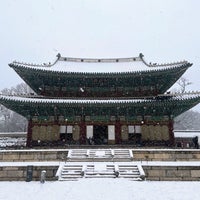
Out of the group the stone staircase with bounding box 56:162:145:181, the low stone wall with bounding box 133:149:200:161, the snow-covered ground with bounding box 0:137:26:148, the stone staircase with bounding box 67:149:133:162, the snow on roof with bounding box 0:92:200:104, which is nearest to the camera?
the stone staircase with bounding box 56:162:145:181

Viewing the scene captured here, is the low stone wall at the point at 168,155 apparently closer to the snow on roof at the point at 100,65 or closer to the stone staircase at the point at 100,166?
the stone staircase at the point at 100,166

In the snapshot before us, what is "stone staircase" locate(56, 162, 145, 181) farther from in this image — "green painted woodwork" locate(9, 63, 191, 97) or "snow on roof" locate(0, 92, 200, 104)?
"green painted woodwork" locate(9, 63, 191, 97)

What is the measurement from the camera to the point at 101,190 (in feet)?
43.7

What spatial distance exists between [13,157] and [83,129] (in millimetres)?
8043

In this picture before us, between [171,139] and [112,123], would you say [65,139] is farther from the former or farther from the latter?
[171,139]

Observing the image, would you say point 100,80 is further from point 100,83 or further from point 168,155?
point 168,155

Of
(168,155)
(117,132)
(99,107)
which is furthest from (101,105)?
(168,155)

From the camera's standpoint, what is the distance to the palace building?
80.8ft

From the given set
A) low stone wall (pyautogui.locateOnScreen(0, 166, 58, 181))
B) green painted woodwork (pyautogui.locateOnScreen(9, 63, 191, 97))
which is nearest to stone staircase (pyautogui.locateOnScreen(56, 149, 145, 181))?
low stone wall (pyautogui.locateOnScreen(0, 166, 58, 181))

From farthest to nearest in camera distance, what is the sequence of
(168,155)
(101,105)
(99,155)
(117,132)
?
(117,132), (101,105), (99,155), (168,155)

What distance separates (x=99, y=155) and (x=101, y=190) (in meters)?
6.70

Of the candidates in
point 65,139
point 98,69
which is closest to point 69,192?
point 65,139

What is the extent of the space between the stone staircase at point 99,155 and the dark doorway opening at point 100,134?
4.69 m

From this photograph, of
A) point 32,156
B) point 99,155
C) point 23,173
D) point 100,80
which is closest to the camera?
point 23,173
